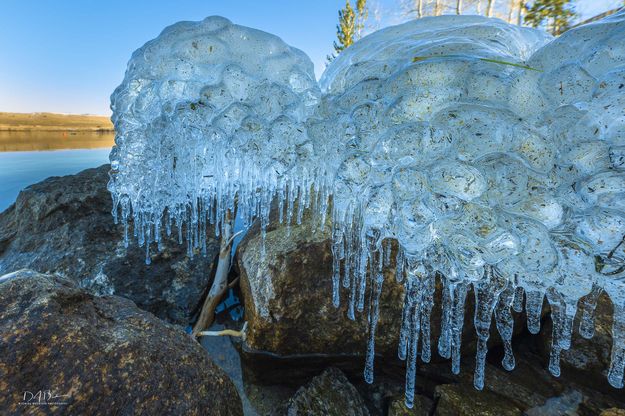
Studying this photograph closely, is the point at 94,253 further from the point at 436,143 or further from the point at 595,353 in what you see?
the point at 595,353

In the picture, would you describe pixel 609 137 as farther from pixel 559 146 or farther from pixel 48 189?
pixel 48 189

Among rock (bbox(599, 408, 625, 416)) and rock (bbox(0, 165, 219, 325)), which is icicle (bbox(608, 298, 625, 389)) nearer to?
rock (bbox(599, 408, 625, 416))

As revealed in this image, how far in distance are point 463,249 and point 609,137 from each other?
80cm

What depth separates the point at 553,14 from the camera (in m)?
7.52

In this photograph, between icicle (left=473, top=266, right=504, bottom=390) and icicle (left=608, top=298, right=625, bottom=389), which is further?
icicle (left=473, top=266, right=504, bottom=390)

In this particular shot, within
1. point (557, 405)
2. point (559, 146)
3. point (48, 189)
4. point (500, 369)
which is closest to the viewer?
point (559, 146)

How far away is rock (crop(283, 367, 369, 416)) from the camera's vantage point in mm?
2371

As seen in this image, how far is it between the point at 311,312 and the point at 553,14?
10280mm

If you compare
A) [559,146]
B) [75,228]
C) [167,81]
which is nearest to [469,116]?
[559,146]

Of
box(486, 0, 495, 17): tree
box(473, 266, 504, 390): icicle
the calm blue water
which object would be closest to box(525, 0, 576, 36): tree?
box(486, 0, 495, 17): tree

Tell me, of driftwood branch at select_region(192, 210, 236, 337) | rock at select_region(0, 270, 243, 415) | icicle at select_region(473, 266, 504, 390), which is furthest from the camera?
driftwood branch at select_region(192, 210, 236, 337)

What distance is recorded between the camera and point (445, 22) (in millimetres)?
2043

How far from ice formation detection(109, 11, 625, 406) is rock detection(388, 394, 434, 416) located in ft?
0.88
